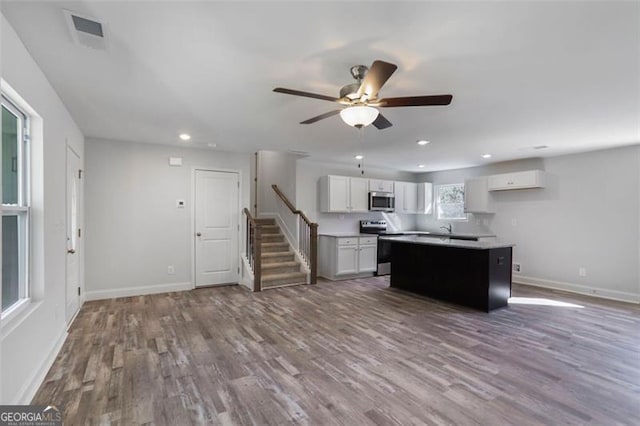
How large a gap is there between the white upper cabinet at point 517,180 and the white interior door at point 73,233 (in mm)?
6958

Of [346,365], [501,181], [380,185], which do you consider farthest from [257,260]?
[501,181]

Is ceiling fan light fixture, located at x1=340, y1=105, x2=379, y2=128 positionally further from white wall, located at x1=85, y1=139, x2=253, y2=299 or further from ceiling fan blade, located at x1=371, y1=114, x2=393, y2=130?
white wall, located at x1=85, y1=139, x2=253, y2=299

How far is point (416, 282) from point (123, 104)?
15.7 ft

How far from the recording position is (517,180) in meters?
6.06

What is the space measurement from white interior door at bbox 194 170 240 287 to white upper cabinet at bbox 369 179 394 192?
300 cm

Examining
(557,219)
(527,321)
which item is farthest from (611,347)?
(557,219)

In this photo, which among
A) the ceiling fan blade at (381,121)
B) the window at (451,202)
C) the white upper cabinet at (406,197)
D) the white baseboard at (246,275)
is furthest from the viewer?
the white upper cabinet at (406,197)

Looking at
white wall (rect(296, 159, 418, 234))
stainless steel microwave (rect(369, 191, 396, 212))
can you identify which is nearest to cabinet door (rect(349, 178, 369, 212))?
stainless steel microwave (rect(369, 191, 396, 212))

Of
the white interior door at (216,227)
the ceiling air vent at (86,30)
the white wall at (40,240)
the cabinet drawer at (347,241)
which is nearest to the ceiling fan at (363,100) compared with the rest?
the ceiling air vent at (86,30)

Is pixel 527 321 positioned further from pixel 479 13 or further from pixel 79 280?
pixel 79 280

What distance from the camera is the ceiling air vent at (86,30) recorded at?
1.86 metres

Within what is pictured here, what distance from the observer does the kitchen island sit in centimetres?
435

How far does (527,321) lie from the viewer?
3.98 m

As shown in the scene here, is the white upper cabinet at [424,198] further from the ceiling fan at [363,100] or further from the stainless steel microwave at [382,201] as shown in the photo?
the ceiling fan at [363,100]
